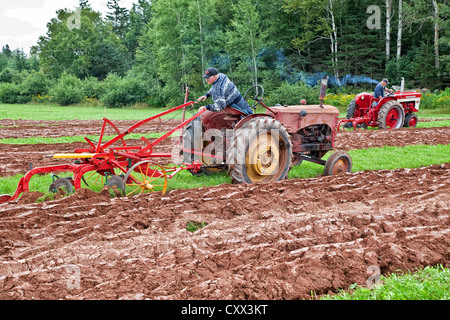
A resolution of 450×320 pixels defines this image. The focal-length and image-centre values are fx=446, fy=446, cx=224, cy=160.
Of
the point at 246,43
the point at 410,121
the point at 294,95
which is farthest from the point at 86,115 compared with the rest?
the point at 410,121

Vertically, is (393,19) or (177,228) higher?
(393,19)

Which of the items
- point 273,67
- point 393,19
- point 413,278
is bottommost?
point 413,278

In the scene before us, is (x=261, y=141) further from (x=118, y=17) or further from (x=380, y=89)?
(x=118, y=17)

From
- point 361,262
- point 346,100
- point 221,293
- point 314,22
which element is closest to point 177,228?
point 221,293

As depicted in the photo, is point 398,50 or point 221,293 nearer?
point 221,293

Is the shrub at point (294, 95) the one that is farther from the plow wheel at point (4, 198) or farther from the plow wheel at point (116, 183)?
the plow wheel at point (4, 198)

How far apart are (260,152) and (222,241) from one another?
108 inches

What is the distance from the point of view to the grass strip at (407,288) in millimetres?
3197

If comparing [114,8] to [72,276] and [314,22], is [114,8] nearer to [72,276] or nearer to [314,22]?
[314,22]

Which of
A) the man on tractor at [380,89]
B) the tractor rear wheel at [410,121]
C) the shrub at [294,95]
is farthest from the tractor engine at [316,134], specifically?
the shrub at [294,95]

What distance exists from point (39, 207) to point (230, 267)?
110 inches

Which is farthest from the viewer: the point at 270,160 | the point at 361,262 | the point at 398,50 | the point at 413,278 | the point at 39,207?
the point at 398,50

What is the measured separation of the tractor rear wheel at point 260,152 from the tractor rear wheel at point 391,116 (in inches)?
362

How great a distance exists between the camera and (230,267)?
3.82 m
